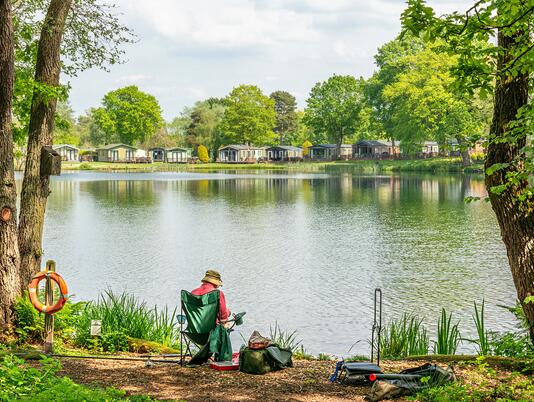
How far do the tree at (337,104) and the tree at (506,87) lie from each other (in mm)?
89180

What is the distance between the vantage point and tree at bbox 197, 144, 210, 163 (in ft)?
378

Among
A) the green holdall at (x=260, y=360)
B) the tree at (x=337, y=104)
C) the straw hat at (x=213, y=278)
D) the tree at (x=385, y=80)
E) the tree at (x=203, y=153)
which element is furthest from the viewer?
the tree at (x=203, y=153)

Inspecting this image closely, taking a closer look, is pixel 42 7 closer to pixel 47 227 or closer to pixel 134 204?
pixel 47 227

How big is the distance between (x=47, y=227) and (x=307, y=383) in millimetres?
26271

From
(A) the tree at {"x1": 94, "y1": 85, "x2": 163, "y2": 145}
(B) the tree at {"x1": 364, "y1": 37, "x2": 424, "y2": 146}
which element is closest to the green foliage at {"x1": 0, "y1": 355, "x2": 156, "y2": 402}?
(B) the tree at {"x1": 364, "y1": 37, "x2": 424, "y2": 146}

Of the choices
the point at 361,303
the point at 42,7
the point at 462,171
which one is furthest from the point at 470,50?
the point at 462,171

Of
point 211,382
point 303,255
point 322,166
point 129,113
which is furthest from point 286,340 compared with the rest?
point 129,113

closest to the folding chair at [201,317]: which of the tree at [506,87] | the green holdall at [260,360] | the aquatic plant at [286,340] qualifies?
the green holdall at [260,360]

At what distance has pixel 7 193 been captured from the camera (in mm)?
8711

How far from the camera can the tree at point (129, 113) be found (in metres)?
113

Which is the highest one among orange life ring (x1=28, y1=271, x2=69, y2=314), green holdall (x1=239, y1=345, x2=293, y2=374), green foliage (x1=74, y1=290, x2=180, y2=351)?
orange life ring (x1=28, y1=271, x2=69, y2=314)

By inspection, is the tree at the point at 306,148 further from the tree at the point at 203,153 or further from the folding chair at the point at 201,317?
the folding chair at the point at 201,317

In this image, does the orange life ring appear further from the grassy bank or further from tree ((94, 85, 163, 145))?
tree ((94, 85, 163, 145))

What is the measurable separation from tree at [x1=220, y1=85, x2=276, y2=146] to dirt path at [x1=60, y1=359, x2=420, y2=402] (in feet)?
336
